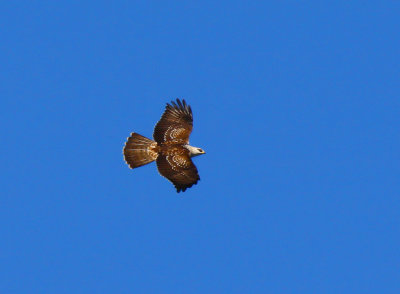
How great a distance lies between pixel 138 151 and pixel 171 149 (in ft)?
3.64

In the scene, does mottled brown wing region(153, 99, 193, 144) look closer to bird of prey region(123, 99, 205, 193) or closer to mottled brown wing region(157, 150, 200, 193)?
bird of prey region(123, 99, 205, 193)

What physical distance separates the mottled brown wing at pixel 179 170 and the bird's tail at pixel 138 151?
533 millimetres

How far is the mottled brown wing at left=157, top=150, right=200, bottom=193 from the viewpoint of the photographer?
74.5 ft

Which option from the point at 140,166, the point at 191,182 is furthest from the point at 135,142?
the point at 191,182

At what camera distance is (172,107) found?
25.9 metres

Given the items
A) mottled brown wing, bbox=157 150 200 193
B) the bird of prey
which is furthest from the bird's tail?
mottled brown wing, bbox=157 150 200 193

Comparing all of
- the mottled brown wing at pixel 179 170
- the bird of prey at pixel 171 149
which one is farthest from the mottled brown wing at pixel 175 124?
the mottled brown wing at pixel 179 170

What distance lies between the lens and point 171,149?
80.2 ft

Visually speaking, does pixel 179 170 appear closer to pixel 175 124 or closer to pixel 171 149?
pixel 171 149

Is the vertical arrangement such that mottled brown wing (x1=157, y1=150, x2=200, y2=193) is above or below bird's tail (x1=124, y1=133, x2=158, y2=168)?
below

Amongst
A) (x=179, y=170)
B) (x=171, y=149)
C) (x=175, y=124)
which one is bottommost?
(x=179, y=170)

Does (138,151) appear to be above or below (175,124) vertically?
below

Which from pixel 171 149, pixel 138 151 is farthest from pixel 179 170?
pixel 138 151

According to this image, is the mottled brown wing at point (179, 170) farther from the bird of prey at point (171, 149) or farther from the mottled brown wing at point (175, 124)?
the mottled brown wing at point (175, 124)
